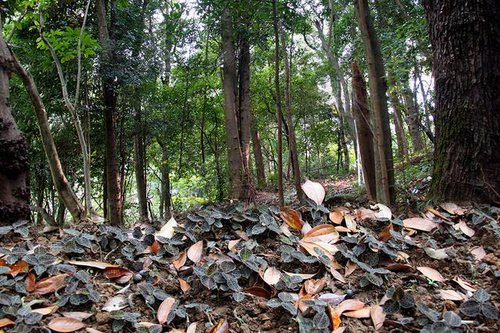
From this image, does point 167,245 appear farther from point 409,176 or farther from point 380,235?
point 409,176

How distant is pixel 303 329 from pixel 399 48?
20.5ft

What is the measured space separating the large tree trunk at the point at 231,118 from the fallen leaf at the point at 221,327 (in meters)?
5.31

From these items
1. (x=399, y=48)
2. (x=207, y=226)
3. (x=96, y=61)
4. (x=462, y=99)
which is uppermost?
(x=96, y=61)

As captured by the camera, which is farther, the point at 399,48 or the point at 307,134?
the point at 307,134

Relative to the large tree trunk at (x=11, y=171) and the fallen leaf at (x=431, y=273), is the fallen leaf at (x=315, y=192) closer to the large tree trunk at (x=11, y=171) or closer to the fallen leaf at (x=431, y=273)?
the fallen leaf at (x=431, y=273)

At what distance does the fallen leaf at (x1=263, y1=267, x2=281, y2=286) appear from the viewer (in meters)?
1.67

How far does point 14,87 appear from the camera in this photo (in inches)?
320

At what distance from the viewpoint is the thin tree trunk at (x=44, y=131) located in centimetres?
276

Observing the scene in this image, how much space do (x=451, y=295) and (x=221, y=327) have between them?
0.97 meters

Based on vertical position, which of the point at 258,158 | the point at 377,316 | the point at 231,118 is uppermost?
the point at 231,118

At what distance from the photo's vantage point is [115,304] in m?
1.53

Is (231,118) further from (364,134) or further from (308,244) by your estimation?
(308,244)

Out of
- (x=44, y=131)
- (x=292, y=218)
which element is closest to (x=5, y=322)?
(x=292, y=218)

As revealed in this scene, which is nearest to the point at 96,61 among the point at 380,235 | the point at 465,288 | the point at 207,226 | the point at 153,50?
the point at 153,50
